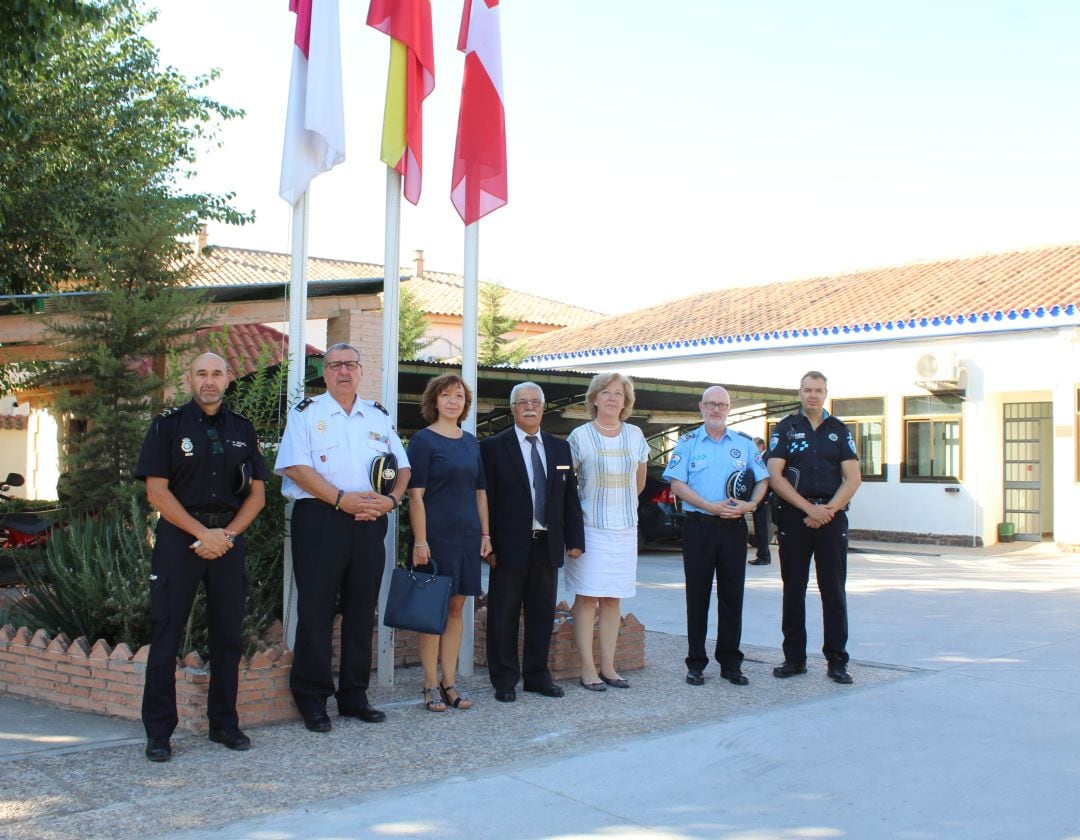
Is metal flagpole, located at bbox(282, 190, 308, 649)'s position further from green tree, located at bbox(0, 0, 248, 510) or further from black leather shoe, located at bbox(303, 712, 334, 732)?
green tree, located at bbox(0, 0, 248, 510)

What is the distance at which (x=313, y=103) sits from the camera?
6.11m

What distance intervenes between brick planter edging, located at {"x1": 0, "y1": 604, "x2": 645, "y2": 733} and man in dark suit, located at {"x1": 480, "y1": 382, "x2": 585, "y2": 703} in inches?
46.9

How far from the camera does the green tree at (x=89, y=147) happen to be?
40.9 ft

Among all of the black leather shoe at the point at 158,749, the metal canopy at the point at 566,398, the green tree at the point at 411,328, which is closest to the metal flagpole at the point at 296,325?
the black leather shoe at the point at 158,749

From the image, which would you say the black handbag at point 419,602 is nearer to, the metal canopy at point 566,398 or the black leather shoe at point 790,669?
the black leather shoe at point 790,669

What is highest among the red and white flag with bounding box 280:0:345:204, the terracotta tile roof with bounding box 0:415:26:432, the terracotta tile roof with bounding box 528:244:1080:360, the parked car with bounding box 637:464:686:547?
the terracotta tile roof with bounding box 528:244:1080:360

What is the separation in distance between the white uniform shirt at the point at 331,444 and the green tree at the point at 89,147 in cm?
714

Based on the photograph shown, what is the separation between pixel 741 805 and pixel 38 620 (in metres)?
4.19

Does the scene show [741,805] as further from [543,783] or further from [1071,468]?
[1071,468]

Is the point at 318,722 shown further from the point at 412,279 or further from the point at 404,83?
the point at 412,279

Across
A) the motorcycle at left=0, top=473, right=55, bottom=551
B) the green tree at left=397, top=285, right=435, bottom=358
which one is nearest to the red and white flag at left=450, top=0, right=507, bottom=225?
the motorcycle at left=0, top=473, right=55, bottom=551

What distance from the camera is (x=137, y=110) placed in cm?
1374

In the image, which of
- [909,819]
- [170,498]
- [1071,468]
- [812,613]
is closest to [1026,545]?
[1071,468]

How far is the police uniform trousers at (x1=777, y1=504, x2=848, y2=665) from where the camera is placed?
6.50 m
